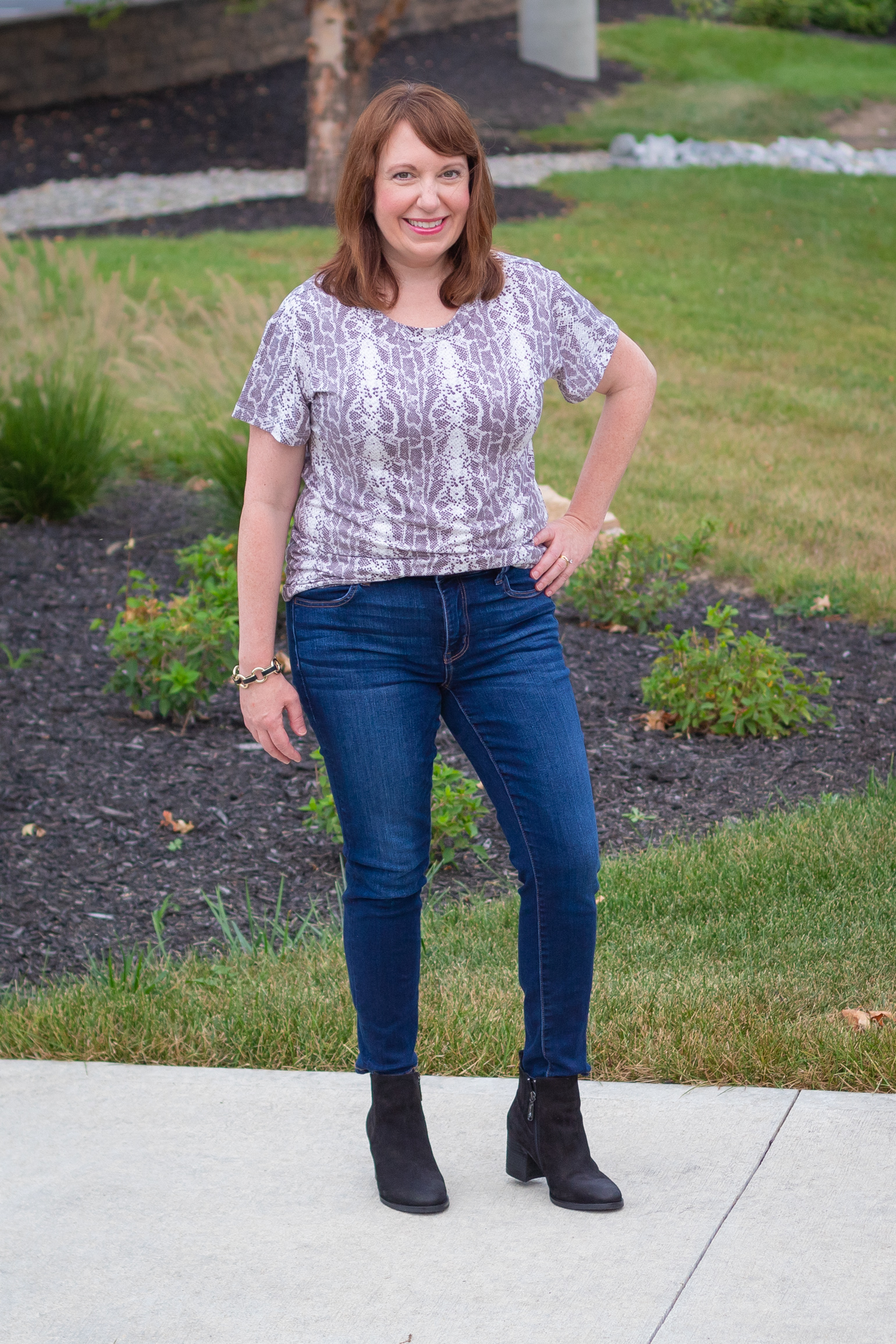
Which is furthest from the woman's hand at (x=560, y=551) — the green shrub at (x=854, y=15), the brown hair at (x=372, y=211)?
the green shrub at (x=854, y=15)

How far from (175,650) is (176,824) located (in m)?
0.89

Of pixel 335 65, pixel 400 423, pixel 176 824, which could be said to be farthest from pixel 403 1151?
pixel 335 65

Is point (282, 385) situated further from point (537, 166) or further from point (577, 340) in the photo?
point (537, 166)

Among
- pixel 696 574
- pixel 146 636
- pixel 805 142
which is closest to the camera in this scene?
pixel 146 636

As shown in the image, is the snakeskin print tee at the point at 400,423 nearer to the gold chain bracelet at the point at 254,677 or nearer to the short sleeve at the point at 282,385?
the short sleeve at the point at 282,385

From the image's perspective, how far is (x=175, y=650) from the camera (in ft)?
18.1

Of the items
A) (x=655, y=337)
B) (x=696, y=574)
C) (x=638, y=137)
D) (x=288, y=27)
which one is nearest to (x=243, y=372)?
(x=696, y=574)

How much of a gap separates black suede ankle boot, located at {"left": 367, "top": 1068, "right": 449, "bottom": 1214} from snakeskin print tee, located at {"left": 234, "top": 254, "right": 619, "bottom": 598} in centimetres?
95

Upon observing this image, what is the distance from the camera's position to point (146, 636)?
5.42m

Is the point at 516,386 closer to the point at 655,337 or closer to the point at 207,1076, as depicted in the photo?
the point at 207,1076

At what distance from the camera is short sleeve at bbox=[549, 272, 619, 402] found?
274 centimetres

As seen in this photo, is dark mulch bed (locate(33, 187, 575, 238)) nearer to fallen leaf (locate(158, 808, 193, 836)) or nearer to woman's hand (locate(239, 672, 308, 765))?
fallen leaf (locate(158, 808, 193, 836))

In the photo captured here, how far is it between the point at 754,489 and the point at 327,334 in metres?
6.19

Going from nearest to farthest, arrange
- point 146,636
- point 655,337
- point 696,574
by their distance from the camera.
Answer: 1. point 146,636
2. point 696,574
3. point 655,337
